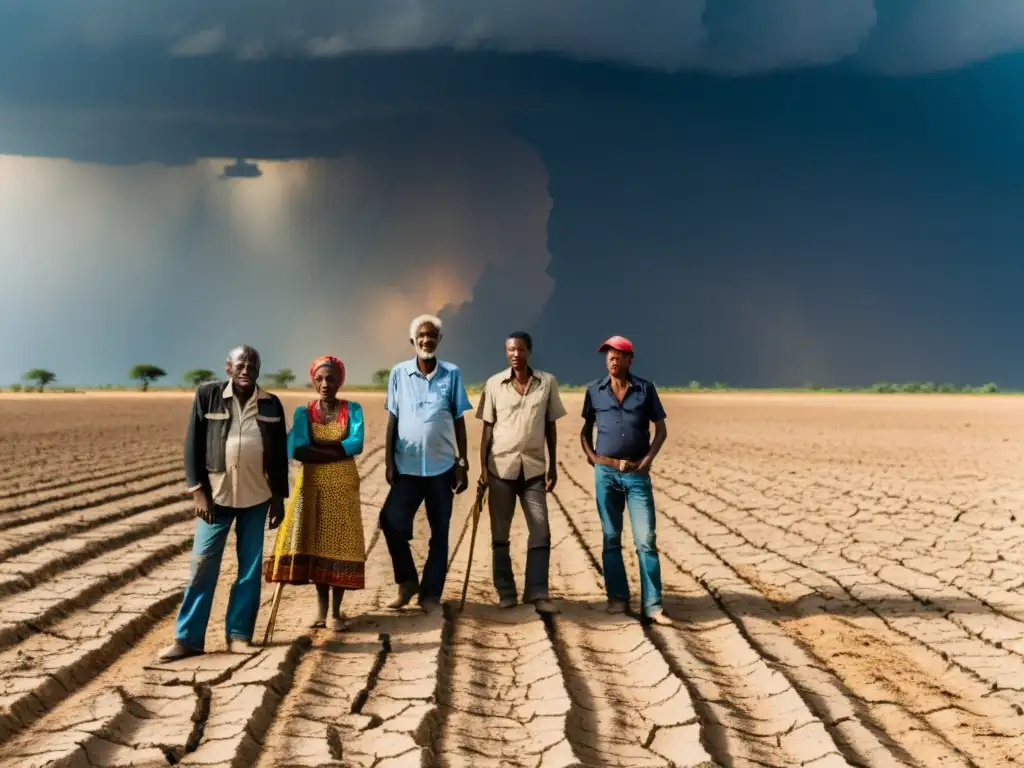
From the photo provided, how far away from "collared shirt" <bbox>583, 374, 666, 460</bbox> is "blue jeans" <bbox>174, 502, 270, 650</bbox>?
192 cm

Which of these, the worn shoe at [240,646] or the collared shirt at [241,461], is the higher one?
the collared shirt at [241,461]

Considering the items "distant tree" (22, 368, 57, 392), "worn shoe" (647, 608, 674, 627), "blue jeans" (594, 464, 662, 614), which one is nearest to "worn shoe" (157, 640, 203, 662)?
"blue jeans" (594, 464, 662, 614)

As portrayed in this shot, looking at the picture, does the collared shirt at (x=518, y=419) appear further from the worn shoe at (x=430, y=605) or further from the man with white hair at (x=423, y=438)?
the worn shoe at (x=430, y=605)

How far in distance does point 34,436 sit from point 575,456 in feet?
39.2

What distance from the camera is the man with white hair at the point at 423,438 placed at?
5012 millimetres

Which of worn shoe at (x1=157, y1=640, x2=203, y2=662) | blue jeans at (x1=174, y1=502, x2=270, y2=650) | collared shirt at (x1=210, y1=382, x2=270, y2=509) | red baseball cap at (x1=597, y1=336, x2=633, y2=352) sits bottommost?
worn shoe at (x1=157, y1=640, x2=203, y2=662)

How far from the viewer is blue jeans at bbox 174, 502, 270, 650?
4352 millimetres

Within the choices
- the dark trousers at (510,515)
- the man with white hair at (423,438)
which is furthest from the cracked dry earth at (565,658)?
the man with white hair at (423,438)

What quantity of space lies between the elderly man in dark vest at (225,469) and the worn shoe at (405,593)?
1.06 meters

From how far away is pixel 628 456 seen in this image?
519 cm

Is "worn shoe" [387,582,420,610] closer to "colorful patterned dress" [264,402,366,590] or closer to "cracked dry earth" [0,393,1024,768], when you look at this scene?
"cracked dry earth" [0,393,1024,768]

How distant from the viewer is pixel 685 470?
14070mm

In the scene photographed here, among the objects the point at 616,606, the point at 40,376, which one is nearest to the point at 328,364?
the point at 616,606

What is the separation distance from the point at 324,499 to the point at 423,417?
69cm
